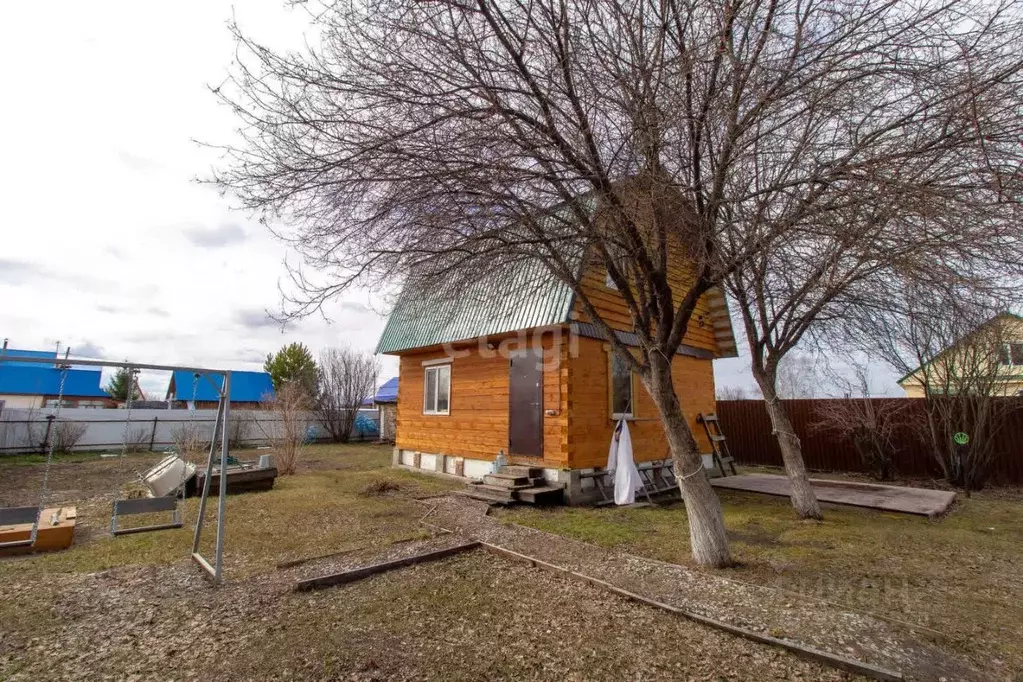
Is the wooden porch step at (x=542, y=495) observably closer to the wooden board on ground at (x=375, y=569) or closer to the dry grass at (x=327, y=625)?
the wooden board on ground at (x=375, y=569)

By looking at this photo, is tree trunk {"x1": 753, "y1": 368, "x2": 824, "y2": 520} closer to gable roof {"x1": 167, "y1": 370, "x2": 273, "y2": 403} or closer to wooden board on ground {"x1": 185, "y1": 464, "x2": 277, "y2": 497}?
wooden board on ground {"x1": 185, "y1": 464, "x2": 277, "y2": 497}

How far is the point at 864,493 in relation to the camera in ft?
30.3

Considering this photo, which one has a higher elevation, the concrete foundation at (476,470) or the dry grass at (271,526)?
the concrete foundation at (476,470)

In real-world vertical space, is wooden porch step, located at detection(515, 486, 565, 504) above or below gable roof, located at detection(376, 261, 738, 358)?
below

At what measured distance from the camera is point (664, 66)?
4.52 meters

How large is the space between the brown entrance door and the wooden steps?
431mm

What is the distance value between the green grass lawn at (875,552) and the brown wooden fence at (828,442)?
2604 millimetres

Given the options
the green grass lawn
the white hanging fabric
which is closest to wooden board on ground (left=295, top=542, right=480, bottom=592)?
the green grass lawn

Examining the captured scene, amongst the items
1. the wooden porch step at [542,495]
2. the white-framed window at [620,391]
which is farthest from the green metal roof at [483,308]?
the wooden porch step at [542,495]

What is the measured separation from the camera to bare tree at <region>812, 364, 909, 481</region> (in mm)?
11766

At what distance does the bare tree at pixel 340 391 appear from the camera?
23.7m

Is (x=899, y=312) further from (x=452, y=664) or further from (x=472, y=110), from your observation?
(x=452, y=664)

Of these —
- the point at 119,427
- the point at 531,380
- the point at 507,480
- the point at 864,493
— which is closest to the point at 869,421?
the point at 864,493

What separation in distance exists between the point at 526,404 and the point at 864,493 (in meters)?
6.77
